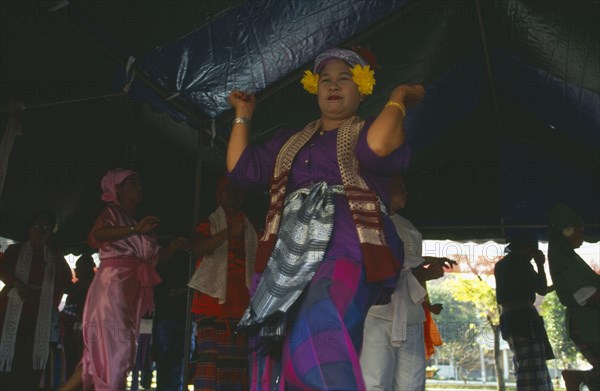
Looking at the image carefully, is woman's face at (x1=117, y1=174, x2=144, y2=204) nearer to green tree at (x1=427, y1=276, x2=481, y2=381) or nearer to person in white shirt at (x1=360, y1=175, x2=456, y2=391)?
person in white shirt at (x1=360, y1=175, x2=456, y2=391)

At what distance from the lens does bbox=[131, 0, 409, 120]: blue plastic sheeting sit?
360cm

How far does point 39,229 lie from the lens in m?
4.76

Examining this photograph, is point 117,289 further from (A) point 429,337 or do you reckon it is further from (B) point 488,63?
(B) point 488,63

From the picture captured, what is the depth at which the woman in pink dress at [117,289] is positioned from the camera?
334 cm

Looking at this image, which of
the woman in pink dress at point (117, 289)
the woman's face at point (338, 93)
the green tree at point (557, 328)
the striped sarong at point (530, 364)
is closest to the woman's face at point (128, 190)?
the woman in pink dress at point (117, 289)

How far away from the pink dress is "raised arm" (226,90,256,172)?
1642 mm

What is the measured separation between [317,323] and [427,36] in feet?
12.1

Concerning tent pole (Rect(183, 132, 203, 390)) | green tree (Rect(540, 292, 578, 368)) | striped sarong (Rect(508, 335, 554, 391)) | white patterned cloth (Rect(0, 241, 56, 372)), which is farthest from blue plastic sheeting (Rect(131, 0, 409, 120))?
green tree (Rect(540, 292, 578, 368))

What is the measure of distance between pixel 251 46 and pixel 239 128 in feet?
5.73

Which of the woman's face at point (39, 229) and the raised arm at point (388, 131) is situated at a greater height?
the woman's face at point (39, 229)

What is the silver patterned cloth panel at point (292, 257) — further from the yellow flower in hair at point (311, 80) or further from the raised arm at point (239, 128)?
the yellow flower in hair at point (311, 80)

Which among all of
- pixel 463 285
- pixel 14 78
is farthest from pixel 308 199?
pixel 463 285

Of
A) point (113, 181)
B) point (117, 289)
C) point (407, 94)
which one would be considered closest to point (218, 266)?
point (117, 289)

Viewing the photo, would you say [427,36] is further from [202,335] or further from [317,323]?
[317,323]
